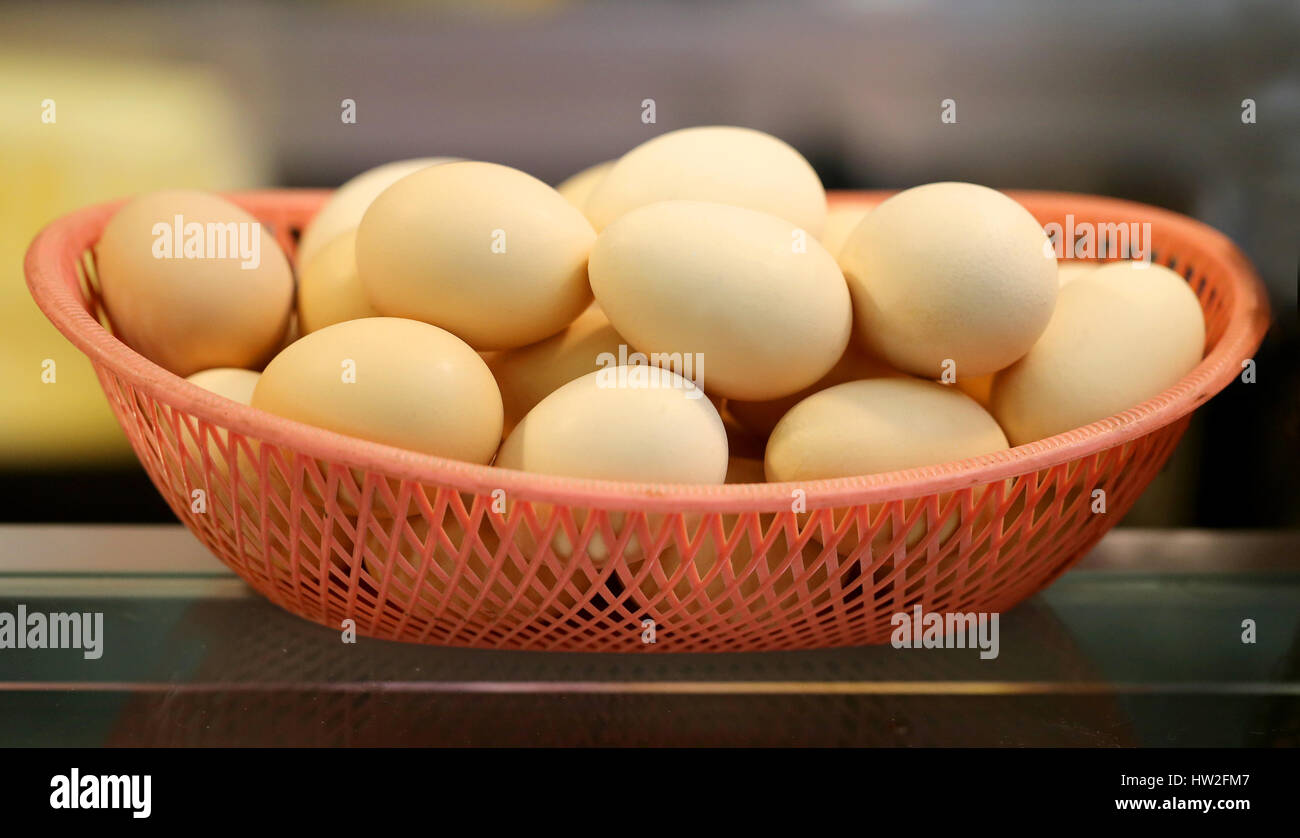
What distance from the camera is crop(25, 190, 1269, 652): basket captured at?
52cm

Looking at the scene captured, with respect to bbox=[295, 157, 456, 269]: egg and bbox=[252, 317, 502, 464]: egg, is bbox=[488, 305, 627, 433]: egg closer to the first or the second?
bbox=[252, 317, 502, 464]: egg

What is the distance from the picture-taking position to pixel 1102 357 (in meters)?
0.66

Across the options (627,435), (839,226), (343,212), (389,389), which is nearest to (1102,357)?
(839,226)

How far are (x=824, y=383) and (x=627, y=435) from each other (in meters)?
0.19

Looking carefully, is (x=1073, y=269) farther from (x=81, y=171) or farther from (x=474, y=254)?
(x=81, y=171)

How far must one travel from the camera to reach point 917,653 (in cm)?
66

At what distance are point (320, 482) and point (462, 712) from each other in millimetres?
155

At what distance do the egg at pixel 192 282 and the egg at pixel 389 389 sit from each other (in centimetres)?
12

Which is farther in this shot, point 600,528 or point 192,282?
point 192,282

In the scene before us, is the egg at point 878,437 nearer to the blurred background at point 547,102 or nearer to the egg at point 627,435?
the egg at point 627,435

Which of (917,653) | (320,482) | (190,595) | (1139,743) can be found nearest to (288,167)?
(190,595)

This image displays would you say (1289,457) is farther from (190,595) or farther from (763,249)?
(190,595)

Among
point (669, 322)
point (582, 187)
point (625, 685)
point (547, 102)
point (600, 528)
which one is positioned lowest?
point (625, 685)

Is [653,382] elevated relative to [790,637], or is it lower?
elevated
